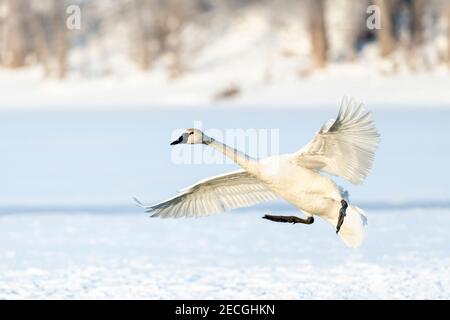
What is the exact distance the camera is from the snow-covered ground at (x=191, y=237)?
7.37 meters

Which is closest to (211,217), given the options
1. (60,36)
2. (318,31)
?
(318,31)

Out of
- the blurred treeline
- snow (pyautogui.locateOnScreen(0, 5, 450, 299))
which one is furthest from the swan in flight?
the blurred treeline

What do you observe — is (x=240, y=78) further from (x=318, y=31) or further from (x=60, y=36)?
(x=60, y=36)

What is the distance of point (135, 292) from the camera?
23.6ft

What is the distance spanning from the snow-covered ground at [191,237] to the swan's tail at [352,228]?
47.7 inches

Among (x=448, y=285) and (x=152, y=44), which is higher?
(x=152, y=44)

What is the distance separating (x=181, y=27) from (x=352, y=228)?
31256 mm

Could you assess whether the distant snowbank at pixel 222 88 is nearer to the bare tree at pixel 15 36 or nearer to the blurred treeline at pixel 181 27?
the blurred treeline at pixel 181 27

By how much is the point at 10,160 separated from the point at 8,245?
314 inches

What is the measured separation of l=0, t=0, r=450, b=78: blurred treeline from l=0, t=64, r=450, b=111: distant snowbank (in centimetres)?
103

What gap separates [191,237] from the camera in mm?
9633

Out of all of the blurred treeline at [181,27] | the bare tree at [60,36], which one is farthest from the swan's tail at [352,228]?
the bare tree at [60,36]
